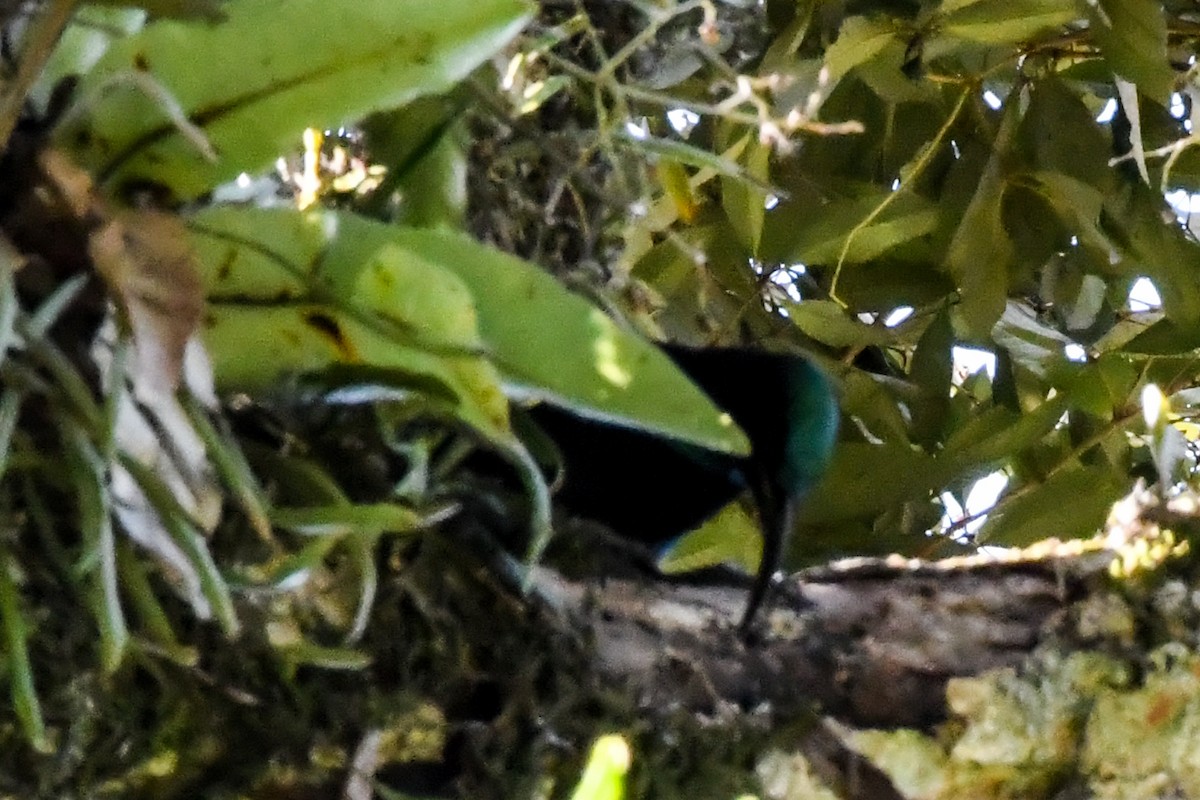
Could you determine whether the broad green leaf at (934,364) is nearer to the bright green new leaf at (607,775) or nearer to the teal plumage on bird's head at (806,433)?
the teal plumage on bird's head at (806,433)

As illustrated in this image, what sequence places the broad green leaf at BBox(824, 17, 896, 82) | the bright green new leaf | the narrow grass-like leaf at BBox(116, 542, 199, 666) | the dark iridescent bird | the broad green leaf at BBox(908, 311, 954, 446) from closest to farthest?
the bright green new leaf < the narrow grass-like leaf at BBox(116, 542, 199, 666) < the dark iridescent bird < the broad green leaf at BBox(824, 17, 896, 82) < the broad green leaf at BBox(908, 311, 954, 446)

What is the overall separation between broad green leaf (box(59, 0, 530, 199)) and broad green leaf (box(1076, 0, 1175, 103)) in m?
0.60

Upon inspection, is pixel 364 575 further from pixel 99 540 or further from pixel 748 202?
pixel 748 202

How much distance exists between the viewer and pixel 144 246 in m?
0.33

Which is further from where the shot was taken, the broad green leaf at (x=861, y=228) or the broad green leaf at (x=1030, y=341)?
the broad green leaf at (x=1030, y=341)

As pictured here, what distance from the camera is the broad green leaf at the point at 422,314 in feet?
1.19

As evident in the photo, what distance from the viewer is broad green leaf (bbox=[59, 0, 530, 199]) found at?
345 millimetres

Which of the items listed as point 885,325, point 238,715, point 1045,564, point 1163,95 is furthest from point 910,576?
point 885,325

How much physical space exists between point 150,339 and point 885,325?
2.75ft

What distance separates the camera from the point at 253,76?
346 mm

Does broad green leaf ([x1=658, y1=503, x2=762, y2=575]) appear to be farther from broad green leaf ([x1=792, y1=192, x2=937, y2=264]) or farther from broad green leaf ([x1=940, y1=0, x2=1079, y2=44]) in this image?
broad green leaf ([x1=940, y1=0, x2=1079, y2=44])

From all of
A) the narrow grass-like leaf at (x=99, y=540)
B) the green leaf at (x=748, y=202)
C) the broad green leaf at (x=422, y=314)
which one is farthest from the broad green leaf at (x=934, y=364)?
the narrow grass-like leaf at (x=99, y=540)

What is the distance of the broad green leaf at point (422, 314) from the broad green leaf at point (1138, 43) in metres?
0.57

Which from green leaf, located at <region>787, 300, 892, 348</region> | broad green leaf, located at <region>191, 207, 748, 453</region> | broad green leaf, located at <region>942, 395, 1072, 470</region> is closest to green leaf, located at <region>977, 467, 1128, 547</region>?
broad green leaf, located at <region>942, 395, 1072, 470</region>
